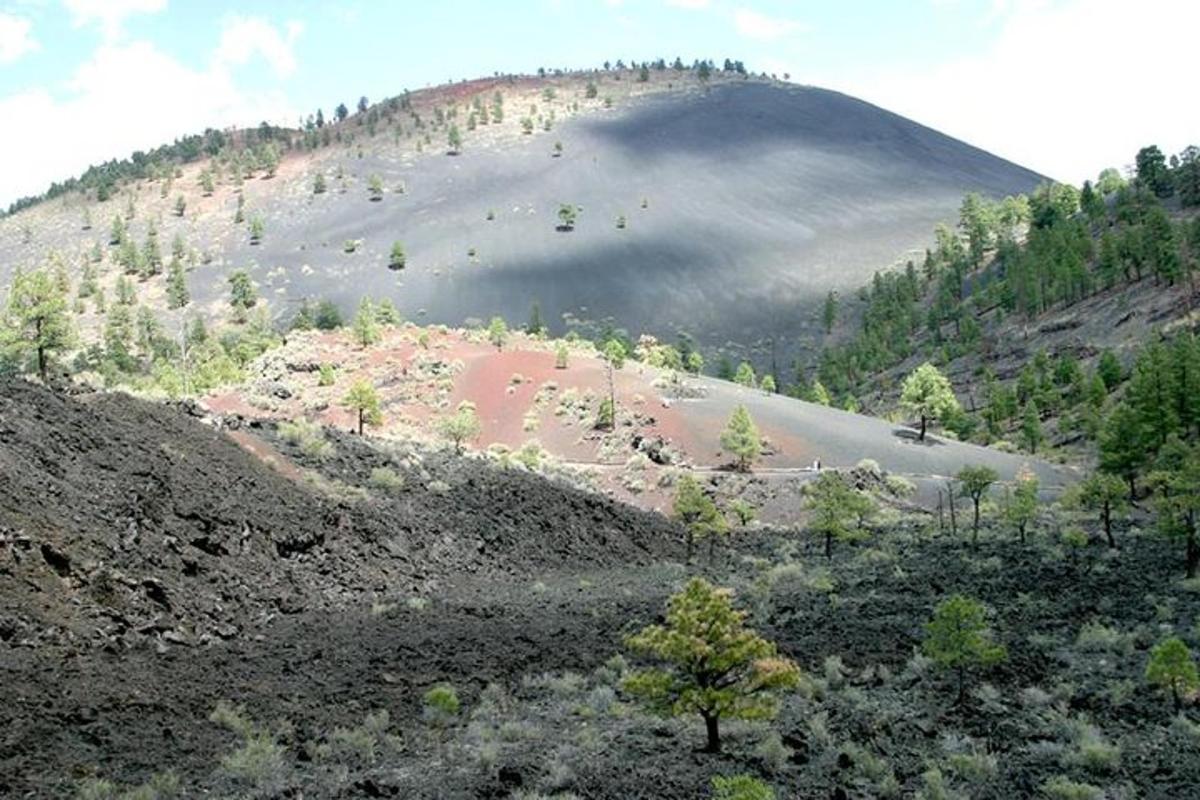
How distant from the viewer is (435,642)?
1198 inches

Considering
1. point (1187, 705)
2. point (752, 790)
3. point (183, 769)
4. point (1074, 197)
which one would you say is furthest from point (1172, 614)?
point (1074, 197)

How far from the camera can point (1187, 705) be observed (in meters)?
22.6

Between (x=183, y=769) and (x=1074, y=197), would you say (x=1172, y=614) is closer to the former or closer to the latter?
(x=183, y=769)

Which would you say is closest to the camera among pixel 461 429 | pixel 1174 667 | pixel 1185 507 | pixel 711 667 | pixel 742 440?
pixel 711 667

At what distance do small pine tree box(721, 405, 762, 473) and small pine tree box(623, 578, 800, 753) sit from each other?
52161 mm

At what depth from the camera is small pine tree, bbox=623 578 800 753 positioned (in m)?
20.4

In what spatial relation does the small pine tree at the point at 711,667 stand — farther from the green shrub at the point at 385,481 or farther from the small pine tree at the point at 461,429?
the small pine tree at the point at 461,429

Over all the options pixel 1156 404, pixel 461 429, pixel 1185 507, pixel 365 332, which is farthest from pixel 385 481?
pixel 365 332

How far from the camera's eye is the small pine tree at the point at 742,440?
2884 inches

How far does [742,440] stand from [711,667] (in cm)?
5334

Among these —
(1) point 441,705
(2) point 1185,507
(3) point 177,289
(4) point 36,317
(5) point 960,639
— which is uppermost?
(3) point 177,289

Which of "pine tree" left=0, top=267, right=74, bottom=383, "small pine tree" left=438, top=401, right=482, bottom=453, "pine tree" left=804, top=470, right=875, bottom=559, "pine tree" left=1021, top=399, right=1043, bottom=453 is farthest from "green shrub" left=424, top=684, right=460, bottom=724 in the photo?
"pine tree" left=1021, top=399, right=1043, bottom=453

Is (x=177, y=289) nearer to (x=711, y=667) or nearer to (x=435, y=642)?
(x=435, y=642)

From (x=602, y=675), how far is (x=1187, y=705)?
46.0 feet
